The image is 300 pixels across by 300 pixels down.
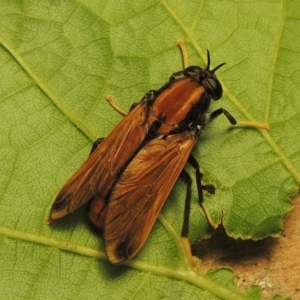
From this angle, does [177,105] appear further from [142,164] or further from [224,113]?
[142,164]

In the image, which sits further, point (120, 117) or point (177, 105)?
A: point (120, 117)

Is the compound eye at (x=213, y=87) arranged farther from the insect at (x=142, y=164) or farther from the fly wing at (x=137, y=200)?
the fly wing at (x=137, y=200)

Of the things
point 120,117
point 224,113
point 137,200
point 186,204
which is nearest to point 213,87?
point 224,113

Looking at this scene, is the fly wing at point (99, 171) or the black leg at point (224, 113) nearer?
the fly wing at point (99, 171)

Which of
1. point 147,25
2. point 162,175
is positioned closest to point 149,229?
point 162,175

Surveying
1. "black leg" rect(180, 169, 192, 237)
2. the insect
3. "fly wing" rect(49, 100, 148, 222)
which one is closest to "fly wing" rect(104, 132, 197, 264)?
the insect

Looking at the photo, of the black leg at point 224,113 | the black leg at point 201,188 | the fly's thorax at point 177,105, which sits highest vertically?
the fly's thorax at point 177,105

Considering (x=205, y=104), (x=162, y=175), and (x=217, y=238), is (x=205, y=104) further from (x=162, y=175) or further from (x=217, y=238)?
(x=217, y=238)

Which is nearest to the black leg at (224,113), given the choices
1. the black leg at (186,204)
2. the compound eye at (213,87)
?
the compound eye at (213,87)
